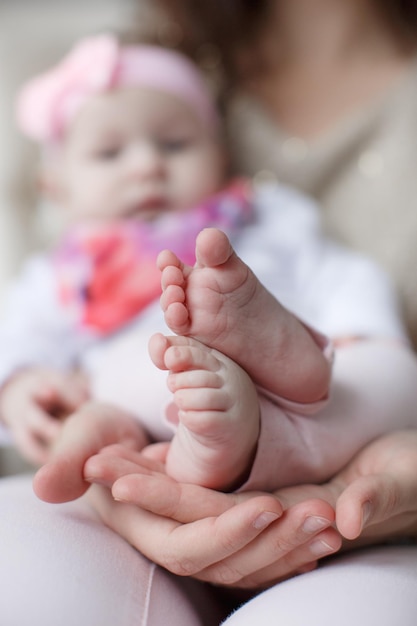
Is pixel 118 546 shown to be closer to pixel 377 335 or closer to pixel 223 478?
pixel 223 478

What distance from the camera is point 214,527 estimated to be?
21.0 inches

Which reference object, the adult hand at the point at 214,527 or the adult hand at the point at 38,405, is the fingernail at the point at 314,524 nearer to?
the adult hand at the point at 214,527

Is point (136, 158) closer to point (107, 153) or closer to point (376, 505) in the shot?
point (107, 153)

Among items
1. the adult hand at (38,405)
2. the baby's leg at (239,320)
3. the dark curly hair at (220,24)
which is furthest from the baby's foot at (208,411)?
the dark curly hair at (220,24)

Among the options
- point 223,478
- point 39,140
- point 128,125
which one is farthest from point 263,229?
point 223,478

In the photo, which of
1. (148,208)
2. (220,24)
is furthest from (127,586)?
(220,24)

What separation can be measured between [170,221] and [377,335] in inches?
13.6

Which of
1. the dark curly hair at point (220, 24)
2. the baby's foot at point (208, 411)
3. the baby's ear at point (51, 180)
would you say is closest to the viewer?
the baby's foot at point (208, 411)

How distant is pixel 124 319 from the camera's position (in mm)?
945

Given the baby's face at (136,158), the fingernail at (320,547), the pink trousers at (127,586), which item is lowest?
the pink trousers at (127,586)

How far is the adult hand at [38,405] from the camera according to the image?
833 millimetres

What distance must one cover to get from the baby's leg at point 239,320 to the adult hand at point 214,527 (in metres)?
0.10

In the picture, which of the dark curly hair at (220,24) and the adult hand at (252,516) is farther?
the dark curly hair at (220,24)

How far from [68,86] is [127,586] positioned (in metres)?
0.77
